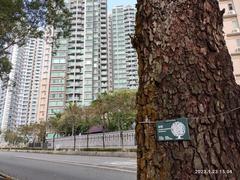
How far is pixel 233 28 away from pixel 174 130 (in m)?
35.3

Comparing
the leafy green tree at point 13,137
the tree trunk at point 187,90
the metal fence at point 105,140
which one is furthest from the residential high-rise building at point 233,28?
the leafy green tree at point 13,137

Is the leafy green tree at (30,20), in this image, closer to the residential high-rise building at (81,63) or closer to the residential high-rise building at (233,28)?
the residential high-rise building at (233,28)

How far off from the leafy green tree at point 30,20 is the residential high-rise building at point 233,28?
2623 cm

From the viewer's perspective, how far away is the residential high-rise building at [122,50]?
298 ft

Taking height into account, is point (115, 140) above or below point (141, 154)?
above

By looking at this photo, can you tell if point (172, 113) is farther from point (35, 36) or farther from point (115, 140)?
point (115, 140)

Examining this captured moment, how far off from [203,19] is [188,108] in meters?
0.56

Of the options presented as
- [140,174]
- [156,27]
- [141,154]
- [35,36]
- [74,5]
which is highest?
[74,5]

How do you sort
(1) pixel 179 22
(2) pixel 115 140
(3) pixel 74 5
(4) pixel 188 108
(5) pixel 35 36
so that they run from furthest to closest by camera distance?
1. (3) pixel 74 5
2. (2) pixel 115 140
3. (5) pixel 35 36
4. (1) pixel 179 22
5. (4) pixel 188 108

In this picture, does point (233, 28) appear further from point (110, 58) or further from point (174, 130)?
point (110, 58)

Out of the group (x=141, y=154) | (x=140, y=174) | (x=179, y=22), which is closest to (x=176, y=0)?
(x=179, y=22)

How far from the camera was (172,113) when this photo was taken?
5.12 feet

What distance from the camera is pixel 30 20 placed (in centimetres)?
1008

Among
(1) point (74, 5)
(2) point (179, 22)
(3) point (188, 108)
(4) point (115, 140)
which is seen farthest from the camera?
(1) point (74, 5)
